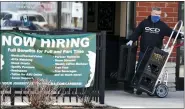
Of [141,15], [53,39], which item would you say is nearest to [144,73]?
[141,15]

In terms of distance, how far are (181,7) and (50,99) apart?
4.80 m

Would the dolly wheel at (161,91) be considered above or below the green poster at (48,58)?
below

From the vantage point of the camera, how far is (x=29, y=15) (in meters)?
11.3

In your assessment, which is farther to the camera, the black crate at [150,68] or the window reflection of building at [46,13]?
the window reflection of building at [46,13]

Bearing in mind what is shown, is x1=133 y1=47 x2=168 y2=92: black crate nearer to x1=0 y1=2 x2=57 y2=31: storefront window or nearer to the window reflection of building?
the window reflection of building

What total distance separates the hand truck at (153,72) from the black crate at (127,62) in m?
0.14

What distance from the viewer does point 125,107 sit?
29.9ft

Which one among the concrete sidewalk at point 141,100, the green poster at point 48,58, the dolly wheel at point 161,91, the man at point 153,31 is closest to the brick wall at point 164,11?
the man at point 153,31

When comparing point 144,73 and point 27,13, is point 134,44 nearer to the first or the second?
point 144,73

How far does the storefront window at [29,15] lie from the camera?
438 inches

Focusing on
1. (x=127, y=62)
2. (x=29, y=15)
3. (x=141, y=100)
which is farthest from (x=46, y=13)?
(x=141, y=100)

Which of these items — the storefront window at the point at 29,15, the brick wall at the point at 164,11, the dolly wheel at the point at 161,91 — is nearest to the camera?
the dolly wheel at the point at 161,91

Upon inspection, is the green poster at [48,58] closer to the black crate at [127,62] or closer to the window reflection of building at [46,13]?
the black crate at [127,62]

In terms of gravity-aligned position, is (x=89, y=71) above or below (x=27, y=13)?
below
